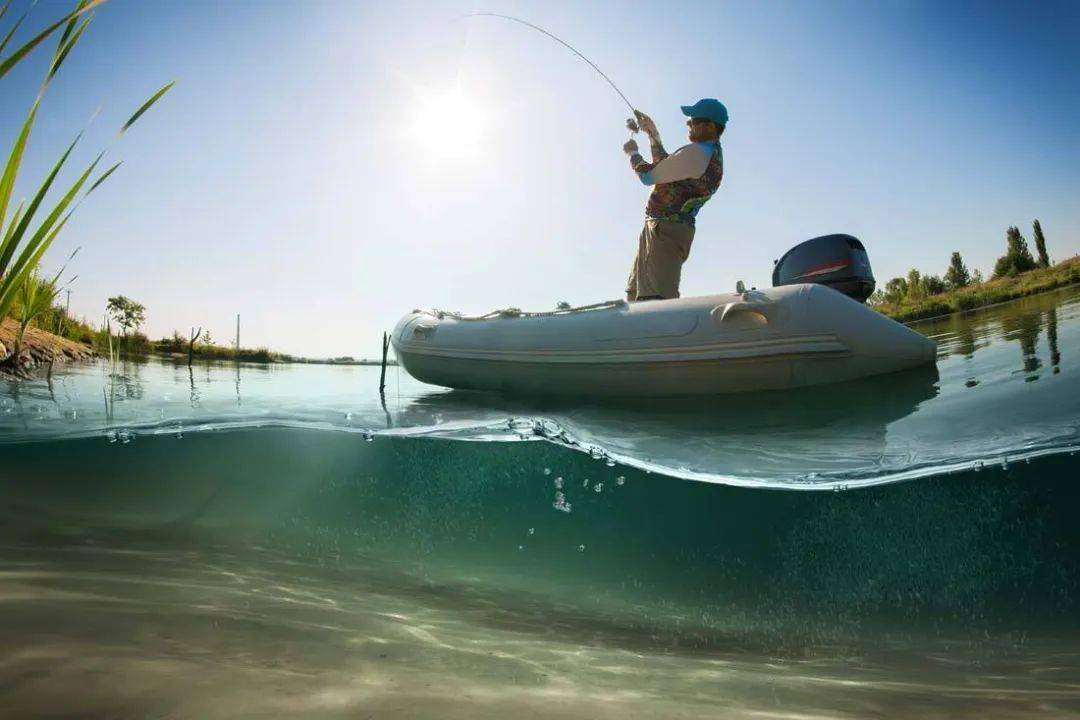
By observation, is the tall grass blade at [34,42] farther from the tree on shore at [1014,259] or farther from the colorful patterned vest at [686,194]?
the tree on shore at [1014,259]

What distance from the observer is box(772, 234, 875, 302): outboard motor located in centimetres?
579

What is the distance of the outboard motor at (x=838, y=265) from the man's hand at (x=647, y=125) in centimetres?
211

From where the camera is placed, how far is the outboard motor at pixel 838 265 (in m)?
5.79

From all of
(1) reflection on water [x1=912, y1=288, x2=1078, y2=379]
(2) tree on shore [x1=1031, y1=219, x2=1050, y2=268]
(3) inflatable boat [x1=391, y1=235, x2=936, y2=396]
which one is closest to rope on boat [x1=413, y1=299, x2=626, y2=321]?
(3) inflatable boat [x1=391, y1=235, x2=936, y2=396]

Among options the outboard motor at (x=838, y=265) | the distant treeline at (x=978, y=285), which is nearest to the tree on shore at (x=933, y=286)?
the distant treeline at (x=978, y=285)

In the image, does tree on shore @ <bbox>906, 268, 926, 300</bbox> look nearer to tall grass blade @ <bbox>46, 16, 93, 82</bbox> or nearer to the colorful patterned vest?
the colorful patterned vest

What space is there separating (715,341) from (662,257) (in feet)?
4.95

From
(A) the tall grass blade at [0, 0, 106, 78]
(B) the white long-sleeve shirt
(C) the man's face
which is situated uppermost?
(C) the man's face

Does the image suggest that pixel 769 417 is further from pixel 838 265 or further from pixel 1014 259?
pixel 1014 259

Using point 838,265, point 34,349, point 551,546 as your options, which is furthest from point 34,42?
point 34,349

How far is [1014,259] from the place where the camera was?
9328 mm

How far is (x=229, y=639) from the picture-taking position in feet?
3.89

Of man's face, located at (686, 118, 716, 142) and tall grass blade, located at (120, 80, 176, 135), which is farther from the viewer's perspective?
man's face, located at (686, 118, 716, 142)

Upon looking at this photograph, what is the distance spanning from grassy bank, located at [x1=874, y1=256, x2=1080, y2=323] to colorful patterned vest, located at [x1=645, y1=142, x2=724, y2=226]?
16.3ft
